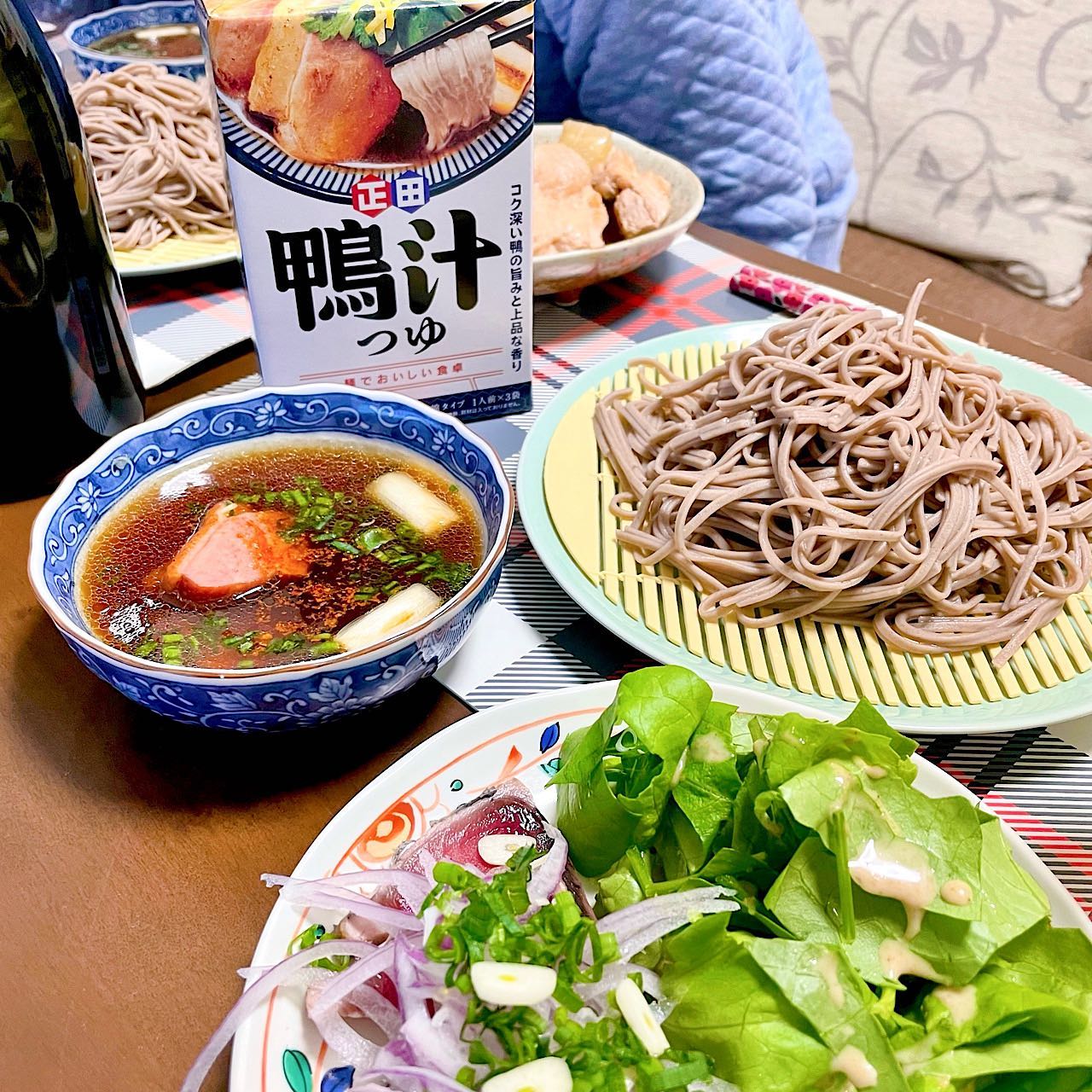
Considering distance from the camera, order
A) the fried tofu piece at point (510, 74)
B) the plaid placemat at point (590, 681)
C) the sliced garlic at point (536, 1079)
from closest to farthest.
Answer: the sliced garlic at point (536, 1079)
the plaid placemat at point (590, 681)
the fried tofu piece at point (510, 74)

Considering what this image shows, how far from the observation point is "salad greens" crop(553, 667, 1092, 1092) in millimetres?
588

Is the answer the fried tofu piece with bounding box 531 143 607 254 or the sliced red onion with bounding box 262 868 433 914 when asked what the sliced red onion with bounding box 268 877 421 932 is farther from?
the fried tofu piece with bounding box 531 143 607 254

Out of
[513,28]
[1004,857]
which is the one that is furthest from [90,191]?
[1004,857]

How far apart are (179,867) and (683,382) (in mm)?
894

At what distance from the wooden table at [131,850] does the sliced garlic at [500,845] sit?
0.74 feet

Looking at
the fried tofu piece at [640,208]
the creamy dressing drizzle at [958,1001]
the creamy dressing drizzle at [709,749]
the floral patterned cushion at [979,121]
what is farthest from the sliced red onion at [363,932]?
the floral patterned cushion at [979,121]

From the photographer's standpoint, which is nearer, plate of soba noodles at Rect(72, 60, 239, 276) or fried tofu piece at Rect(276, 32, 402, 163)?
fried tofu piece at Rect(276, 32, 402, 163)

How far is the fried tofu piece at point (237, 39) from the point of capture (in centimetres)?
103

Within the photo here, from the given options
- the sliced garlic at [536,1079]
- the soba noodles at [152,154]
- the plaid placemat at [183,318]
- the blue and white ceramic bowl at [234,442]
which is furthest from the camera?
the soba noodles at [152,154]

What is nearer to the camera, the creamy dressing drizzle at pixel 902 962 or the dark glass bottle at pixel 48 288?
the creamy dressing drizzle at pixel 902 962

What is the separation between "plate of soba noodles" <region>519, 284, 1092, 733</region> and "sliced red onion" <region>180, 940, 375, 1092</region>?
42 cm

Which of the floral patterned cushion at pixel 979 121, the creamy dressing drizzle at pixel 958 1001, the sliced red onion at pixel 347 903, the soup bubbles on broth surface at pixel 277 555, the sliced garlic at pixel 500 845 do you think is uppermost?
the creamy dressing drizzle at pixel 958 1001

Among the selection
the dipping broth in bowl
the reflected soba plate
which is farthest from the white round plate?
the dipping broth in bowl

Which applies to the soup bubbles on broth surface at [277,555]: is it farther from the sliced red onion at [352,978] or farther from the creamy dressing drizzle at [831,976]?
the creamy dressing drizzle at [831,976]
